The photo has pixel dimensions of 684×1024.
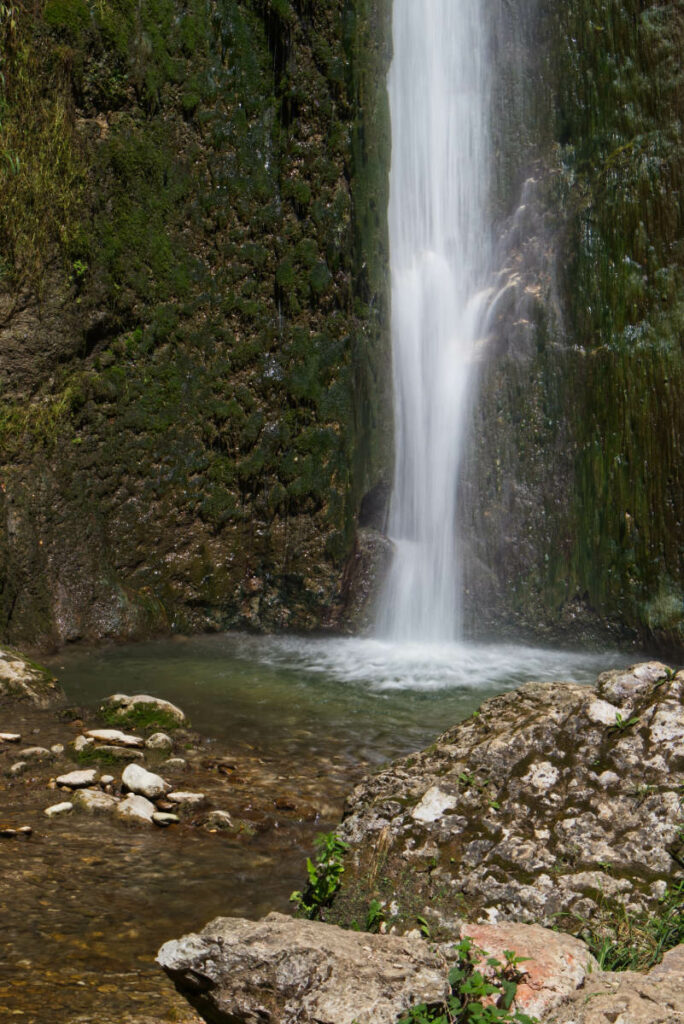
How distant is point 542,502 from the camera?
10.0 meters

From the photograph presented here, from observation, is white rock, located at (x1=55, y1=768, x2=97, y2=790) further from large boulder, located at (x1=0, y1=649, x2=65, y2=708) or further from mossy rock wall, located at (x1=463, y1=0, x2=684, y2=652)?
mossy rock wall, located at (x1=463, y1=0, x2=684, y2=652)

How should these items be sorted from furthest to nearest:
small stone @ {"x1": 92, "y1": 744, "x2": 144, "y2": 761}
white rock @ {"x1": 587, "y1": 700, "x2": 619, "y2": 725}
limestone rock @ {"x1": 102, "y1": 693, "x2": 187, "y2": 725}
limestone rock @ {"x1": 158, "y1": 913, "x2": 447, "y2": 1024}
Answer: limestone rock @ {"x1": 102, "y1": 693, "x2": 187, "y2": 725} → small stone @ {"x1": 92, "y1": 744, "x2": 144, "y2": 761} → white rock @ {"x1": 587, "y1": 700, "x2": 619, "y2": 725} → limestone rock @ {"x1": 158, "y1": 913, "x2": 447, "y2": 1024}

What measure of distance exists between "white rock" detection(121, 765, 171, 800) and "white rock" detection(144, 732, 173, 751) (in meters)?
0.54

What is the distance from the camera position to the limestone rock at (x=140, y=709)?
5270 mm

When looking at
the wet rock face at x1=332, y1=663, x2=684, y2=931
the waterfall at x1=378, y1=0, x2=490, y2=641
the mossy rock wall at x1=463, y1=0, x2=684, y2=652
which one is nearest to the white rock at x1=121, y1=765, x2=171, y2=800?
the wet rock face at x1=332, y1=663, x2=684, y2=931

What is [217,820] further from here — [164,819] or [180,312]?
[180,312]

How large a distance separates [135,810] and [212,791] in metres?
0.53

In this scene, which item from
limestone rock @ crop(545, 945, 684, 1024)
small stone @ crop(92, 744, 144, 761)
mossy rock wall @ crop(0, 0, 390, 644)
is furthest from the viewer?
mossy rock wall @ crop(0, 0, 390, 644)

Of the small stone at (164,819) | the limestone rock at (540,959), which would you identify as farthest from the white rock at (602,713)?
the small stone at (164,819)

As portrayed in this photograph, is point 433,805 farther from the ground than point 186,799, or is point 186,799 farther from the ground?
point 433,805

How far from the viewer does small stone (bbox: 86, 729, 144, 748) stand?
4723 mm

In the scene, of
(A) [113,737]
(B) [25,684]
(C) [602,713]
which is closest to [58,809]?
(A) [113,737]

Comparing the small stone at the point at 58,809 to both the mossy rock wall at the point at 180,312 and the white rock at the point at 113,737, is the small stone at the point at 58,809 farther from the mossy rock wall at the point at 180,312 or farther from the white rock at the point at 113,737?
the mossy rock wall at the point at 180,312

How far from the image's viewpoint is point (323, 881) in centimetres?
264
